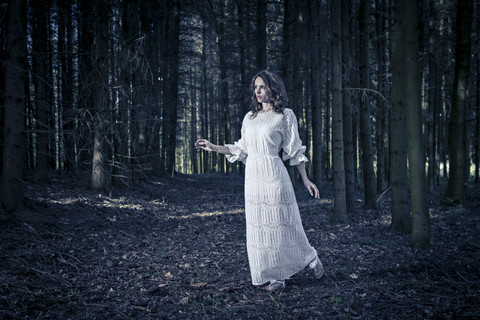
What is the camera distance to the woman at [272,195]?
371cm

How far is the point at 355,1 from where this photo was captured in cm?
730

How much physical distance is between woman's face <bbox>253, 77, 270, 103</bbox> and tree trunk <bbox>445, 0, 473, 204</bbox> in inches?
295

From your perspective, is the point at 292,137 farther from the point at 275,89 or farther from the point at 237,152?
the point at 237,152

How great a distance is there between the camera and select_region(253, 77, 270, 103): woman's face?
3754 mm

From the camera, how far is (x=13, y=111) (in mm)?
5539

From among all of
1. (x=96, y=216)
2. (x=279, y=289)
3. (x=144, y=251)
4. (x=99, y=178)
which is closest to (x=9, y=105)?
(x=96, y=216)

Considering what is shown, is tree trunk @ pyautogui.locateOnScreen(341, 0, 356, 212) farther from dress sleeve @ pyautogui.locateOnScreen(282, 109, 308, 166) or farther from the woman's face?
the woman's face

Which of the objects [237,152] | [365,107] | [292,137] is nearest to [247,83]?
[365,107]

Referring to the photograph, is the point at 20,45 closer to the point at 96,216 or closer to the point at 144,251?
the point at 96,216

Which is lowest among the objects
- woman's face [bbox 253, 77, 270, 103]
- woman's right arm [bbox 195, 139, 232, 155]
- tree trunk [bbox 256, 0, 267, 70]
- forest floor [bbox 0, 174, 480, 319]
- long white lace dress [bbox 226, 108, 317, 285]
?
forest floor [bbox 0, 174, 480, 319]

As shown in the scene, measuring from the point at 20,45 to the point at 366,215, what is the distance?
28.0ft

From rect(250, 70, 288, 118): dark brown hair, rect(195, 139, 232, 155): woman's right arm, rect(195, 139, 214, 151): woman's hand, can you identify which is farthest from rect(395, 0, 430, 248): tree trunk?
rect(195, 139, 214, 151): woman's hand

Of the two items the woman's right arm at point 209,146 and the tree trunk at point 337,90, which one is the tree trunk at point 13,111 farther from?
the tree trunk at point 337,90

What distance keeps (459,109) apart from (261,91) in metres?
7.63
